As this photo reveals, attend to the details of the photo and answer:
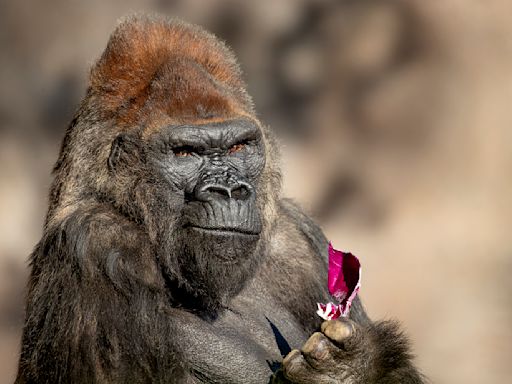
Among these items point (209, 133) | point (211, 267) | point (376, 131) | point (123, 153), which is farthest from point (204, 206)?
point (376, 131)

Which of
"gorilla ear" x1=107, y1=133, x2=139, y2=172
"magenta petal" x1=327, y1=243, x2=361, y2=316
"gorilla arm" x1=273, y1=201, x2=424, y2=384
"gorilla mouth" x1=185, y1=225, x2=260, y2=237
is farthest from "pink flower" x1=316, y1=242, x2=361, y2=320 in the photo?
"gorilla ear" x1=107, y1=133, x2=139, y2=172

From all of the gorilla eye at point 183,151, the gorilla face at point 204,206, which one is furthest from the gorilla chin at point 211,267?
the gorilla eye at point 183,151

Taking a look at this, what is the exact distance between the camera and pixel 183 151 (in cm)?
695

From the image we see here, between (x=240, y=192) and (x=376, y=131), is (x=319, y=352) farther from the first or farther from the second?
(x=376, y=131)

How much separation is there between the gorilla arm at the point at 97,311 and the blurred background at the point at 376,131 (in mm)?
5492

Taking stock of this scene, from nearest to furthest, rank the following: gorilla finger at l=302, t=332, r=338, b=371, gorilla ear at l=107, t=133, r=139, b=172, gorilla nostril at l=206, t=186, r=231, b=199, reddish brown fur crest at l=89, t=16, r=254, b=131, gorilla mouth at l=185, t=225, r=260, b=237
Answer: gorilla finger at l=302, t=332, r=338, b=371
gorilla mouth at l=185, t=225, r=260, b=237
gorilla nostril at l=206, t=186, r=231, b=199
gorilla ear at l=107, t=133, r=139, b=172
reddish brown fur crest at l=89, t=16, r=254, b=131

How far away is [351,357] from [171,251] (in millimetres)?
1256

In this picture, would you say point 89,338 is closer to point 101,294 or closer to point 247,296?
point 101,294

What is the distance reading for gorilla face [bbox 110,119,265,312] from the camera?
21.8ft

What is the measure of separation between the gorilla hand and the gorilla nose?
40.9 inches

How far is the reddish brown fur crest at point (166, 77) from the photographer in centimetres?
697

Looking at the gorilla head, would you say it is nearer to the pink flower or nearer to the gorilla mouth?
the gorilla mouth

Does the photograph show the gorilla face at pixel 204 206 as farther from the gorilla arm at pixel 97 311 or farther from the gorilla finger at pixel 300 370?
the gorilla finger at pixel 300 370

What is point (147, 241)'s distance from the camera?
6.76 meters
